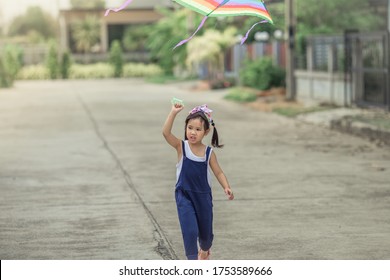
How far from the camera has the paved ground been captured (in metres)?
8.45

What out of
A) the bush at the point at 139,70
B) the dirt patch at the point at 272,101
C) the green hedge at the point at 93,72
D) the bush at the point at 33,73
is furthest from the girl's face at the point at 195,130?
the bush at the point at 139,70

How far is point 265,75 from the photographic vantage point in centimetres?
3278

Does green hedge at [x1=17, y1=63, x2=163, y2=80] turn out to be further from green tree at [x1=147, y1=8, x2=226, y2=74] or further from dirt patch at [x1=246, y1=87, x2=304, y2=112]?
dirt patch at [x1=246, y1=87, x2=304, y2=112]

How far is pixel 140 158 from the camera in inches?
612

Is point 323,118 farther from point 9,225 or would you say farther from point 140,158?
point 9,225

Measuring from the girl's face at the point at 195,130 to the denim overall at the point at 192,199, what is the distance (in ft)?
0.39

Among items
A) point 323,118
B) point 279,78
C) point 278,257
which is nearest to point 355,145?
point 323,118

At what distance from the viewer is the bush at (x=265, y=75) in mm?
32719

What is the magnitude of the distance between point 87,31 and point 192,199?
3013 inches

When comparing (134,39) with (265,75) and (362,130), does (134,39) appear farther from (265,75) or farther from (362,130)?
(362,130)

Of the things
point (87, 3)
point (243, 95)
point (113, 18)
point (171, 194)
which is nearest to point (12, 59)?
point (113, 18)

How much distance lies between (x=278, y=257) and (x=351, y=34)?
17148mm

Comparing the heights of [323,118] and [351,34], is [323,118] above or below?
below

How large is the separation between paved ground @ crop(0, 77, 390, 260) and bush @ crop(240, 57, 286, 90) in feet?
34.0
